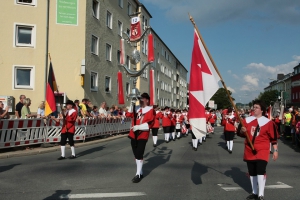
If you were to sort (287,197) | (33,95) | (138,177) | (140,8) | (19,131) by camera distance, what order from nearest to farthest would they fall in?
(287,197), (138,177), (19,131), (33,95), (140,8)

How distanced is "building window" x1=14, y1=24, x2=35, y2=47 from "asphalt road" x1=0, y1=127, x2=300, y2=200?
14179 millimetres

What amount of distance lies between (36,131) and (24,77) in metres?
11.3

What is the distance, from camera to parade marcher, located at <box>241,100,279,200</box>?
5.39 meters

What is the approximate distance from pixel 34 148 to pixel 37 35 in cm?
1256

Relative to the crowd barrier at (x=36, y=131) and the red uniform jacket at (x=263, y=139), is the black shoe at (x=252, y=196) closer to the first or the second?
the red uniform jacket at (x=263, y=139)

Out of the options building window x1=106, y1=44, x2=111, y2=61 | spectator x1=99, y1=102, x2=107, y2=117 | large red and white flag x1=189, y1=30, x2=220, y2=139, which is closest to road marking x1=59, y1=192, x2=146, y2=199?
large red and white flag x1=189, y1=30, x2=220, y2=139

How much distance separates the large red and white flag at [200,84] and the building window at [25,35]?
18909mm

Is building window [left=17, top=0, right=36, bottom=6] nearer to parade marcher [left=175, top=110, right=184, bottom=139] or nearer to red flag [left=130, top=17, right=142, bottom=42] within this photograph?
red flag [left=130, top=17, right=142, bottom=42]

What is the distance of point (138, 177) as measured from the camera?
22.6 ft

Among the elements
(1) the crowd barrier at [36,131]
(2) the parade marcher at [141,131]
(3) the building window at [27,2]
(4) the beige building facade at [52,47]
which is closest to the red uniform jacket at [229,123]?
(1) the crowd barrier at [36,131]

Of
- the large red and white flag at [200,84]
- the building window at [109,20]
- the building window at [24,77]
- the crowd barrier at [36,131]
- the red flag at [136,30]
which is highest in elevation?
the building window at [109,20]

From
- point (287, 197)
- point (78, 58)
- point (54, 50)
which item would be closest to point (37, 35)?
point (54, 50)

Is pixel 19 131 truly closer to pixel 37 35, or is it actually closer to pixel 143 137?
pixel 143 137

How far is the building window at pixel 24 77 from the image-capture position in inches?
865
